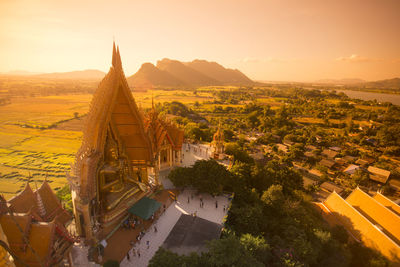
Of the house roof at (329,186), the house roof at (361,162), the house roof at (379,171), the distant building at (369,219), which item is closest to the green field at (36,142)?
the distant building at (369,219)

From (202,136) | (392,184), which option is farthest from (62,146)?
(392,184)

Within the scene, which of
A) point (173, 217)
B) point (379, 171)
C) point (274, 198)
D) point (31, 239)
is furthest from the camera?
point (379, 171)

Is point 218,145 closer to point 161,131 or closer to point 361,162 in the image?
point 161,131

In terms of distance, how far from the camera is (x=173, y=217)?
16.7 meters

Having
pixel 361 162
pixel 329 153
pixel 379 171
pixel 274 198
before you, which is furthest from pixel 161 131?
pixel 361 162

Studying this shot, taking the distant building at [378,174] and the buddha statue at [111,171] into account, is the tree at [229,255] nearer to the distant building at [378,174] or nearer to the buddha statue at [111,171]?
the buddha statue at [111,171]

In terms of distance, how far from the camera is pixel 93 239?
12.2 meters

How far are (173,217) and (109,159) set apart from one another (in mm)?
7958

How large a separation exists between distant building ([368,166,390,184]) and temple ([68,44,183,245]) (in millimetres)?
42329

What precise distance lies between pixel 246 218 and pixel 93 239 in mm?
11474

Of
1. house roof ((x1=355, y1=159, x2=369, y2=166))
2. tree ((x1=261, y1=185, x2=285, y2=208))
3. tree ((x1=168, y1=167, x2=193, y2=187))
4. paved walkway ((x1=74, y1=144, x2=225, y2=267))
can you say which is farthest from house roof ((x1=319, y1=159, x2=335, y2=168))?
tree ((x1=168, y1=167, x2=193, y2=187))

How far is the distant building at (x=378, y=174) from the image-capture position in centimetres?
3488

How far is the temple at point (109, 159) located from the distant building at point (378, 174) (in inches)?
1667

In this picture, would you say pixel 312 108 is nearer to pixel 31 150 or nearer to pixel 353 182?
pixel 353 182
